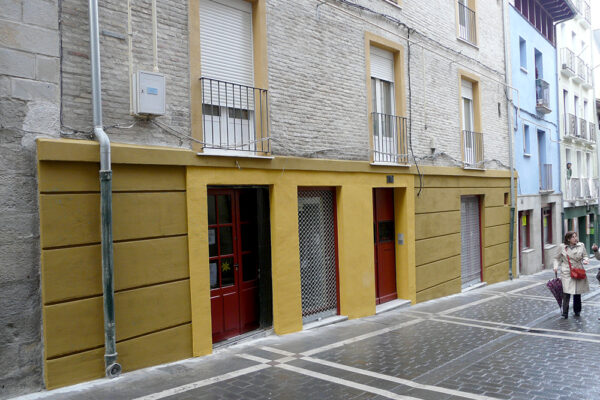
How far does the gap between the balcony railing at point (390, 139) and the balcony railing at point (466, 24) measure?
457 cm

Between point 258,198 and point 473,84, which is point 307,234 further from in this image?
point 473,84

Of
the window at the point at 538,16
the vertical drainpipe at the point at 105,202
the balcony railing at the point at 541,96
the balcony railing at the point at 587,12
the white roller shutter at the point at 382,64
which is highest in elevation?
the balcony railing at the point at 587,12

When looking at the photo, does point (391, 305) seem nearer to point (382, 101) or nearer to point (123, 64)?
point (382, 101)

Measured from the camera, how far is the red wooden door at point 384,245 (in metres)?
11.2

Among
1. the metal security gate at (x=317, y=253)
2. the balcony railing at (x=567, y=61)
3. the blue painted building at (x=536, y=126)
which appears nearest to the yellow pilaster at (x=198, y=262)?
the metal security gate at (x=317, y=253)

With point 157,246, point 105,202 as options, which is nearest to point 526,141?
point 157,246

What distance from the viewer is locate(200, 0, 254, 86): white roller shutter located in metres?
7.63

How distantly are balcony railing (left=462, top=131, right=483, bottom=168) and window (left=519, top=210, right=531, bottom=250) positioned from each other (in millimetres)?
4068

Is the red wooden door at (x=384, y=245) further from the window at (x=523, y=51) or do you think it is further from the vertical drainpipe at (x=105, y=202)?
the window at (x=523, y=51)

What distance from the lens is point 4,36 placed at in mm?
5457

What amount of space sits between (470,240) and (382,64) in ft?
19.7

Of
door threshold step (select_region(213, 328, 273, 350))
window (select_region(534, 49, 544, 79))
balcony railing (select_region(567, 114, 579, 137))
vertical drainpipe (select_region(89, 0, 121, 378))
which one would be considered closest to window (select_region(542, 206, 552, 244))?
balcony railing (select_region(567, 114, 579, 137))

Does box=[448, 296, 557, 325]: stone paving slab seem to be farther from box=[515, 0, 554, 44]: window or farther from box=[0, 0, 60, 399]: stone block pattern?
box=[515, 0, 554, 44]: window

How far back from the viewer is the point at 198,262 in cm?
716
